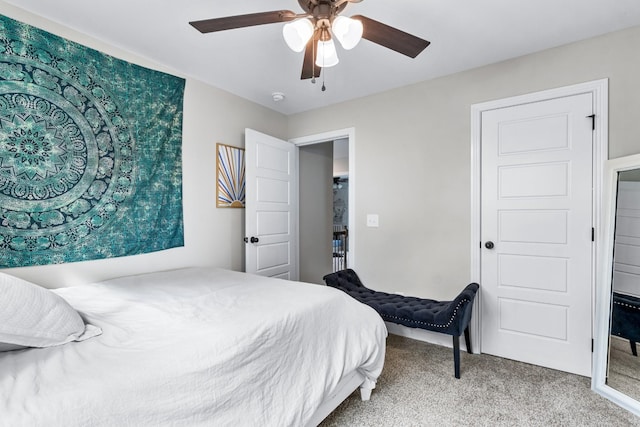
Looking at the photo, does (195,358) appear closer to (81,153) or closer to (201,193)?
(81,153)

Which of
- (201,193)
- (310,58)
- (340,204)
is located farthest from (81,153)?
(340,204)

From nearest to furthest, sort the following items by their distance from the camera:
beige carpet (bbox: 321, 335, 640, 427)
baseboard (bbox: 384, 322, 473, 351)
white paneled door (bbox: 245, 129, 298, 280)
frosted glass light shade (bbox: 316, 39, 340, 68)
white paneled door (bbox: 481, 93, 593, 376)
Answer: frosted glass light shade (bbox: 316, 39, 340, 68), beige carpet (bbox: 321, 335, 640, 427), white paneled door (bbox: 481, 93, 593, 376), baseboard (bbox: 384, 322, 473, 351), white paneled door (bbox: 245, 129, 298, 280)

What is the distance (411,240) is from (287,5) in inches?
85.2

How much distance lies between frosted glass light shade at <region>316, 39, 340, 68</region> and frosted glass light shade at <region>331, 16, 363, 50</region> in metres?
0.15

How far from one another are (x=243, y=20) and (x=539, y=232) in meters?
2.52

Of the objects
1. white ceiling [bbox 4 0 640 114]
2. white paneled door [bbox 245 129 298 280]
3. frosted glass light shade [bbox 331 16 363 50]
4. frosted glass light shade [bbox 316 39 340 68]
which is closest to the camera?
frosted glass light shade [bbox 331 16 363 50]

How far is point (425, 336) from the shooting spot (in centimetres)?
288

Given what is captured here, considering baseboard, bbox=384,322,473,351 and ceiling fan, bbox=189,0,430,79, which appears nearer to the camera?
ceiling fan, bbox=189,0,430,79

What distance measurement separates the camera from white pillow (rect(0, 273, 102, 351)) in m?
1.01

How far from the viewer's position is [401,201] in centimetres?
302

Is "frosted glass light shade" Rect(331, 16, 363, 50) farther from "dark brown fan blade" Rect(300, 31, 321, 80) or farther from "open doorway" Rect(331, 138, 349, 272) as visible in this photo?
"open doorway" Rect(331, 138, 349, 272)

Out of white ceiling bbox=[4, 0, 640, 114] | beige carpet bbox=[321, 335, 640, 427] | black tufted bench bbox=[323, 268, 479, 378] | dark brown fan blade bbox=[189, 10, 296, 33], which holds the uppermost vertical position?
white ceiling bbox=[4, 0, 640, 114]

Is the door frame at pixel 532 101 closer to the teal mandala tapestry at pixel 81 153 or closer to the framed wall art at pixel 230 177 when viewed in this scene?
the framed wall art at pixel 230 177

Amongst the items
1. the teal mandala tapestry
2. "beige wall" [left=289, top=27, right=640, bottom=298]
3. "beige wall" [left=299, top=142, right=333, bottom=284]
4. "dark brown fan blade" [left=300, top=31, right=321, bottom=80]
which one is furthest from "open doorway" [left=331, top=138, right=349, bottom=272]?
"dark brown fan blade" [left=300, top=31, right=321, bottom=80]
